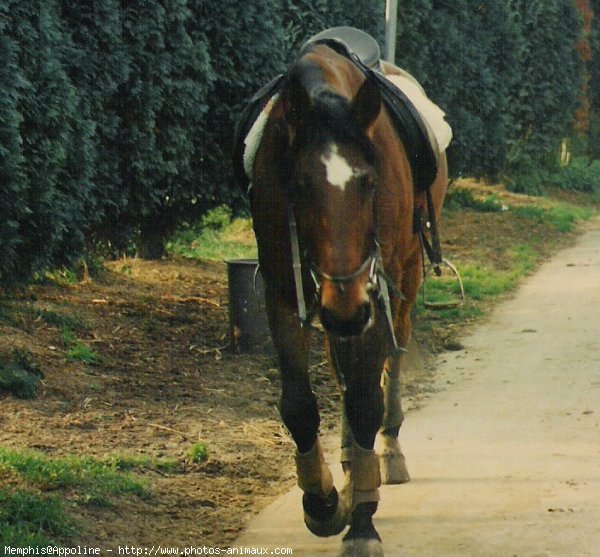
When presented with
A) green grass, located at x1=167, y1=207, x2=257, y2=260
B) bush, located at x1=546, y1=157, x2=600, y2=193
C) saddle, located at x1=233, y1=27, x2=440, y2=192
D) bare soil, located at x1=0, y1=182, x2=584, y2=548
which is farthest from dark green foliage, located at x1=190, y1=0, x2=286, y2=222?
bush, located at x1=546, y1=157, x2=600, y2=193

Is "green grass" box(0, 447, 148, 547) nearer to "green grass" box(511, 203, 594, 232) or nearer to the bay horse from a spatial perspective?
the bay horse

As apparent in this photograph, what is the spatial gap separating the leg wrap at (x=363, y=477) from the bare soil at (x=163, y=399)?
23.5 inches

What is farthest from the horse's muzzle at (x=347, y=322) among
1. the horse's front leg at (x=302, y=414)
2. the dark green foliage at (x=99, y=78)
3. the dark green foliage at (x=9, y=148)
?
the dark green foliage at (x=99, y=78)

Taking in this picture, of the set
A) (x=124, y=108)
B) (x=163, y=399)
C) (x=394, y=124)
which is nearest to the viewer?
(x=394, y=124)

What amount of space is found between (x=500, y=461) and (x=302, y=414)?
159cm

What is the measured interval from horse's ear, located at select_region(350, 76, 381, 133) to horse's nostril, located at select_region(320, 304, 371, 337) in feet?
2.31

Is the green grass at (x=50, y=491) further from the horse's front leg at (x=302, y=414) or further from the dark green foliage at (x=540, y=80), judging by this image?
the dark green foliage at (x=540, y=80)

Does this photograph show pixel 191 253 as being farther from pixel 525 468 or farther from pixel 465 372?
pixel 525 468

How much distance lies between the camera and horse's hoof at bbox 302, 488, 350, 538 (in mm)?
5223

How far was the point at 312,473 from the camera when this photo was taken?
206 inches

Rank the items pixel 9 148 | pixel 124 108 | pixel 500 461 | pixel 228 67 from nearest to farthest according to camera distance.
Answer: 1. pixel 500 461
2. pixel 9 148
3. pixel 124 108
4. pixel 228 67

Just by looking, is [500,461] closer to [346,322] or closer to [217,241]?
[346,322]

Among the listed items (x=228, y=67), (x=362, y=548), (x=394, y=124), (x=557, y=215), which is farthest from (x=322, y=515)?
(x=557, y=215)

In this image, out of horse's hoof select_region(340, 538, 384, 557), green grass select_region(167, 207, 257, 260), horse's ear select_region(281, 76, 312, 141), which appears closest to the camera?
horse's ear select_region(281, 76, 312, 141)
